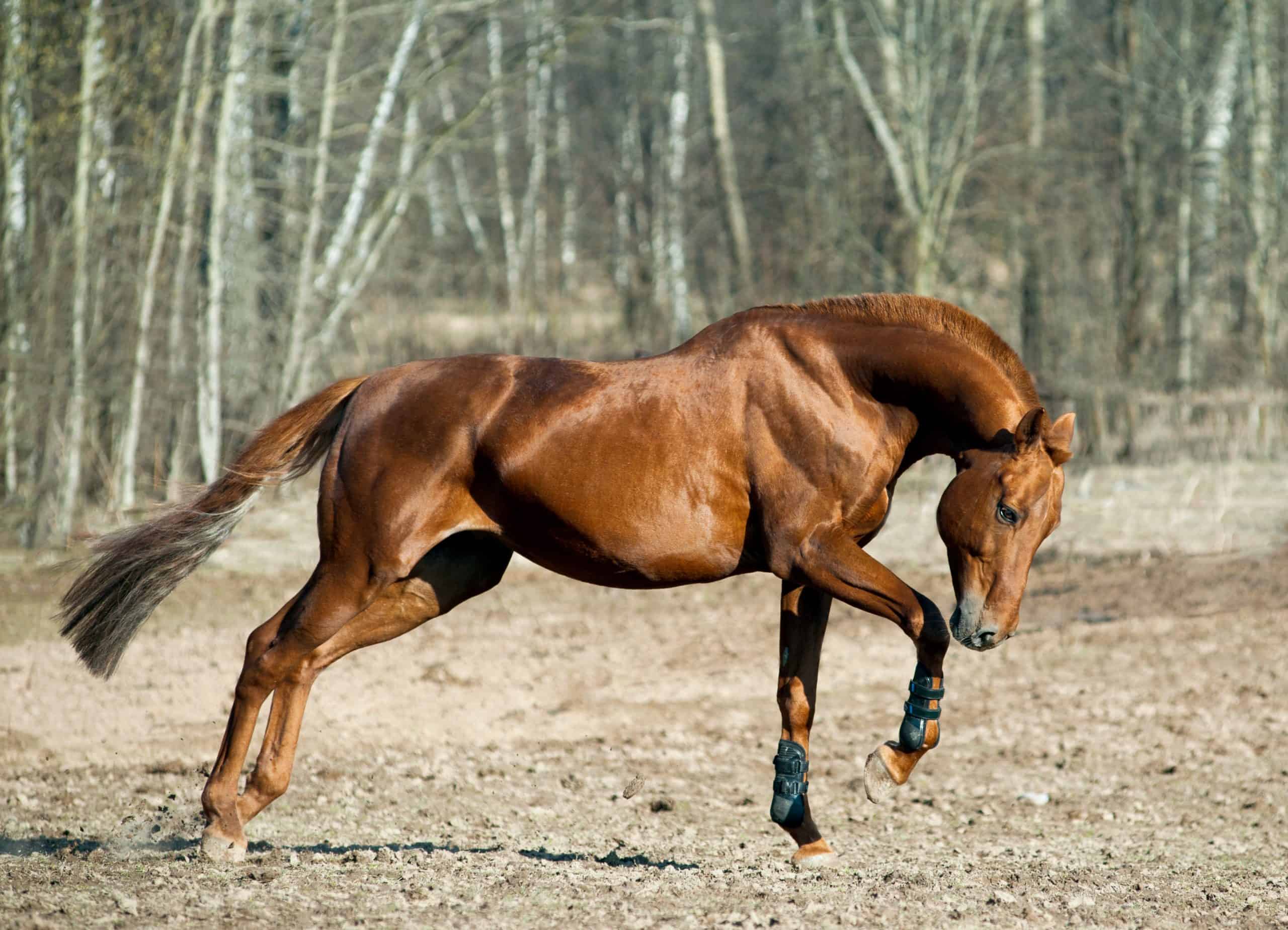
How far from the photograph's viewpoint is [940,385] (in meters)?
4.82

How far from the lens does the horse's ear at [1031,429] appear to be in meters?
4.55

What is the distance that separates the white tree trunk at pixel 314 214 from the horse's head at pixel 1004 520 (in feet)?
34.3

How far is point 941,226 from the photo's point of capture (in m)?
17.4

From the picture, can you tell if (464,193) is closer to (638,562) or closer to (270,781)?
(270,781)

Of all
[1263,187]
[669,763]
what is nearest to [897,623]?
[669,763]

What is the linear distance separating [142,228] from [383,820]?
8668 mm

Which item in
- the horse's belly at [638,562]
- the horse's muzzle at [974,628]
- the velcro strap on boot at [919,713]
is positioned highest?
the horse's belly at [638,562]

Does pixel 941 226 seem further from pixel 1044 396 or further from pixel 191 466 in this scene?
pixel 191 466

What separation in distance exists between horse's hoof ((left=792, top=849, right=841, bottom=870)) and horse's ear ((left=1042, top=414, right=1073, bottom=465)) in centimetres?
171

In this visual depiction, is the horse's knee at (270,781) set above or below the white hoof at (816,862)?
above

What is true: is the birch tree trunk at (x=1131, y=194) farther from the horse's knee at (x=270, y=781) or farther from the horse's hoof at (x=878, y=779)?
the horse's knee at (x=270, y=781)

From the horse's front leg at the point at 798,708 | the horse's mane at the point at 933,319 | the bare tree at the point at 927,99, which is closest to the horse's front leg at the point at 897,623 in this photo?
the horse's front leg at the point at 798,708

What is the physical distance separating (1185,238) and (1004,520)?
1733cm

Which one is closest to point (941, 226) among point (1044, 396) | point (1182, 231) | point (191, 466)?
point (1044, 396)
